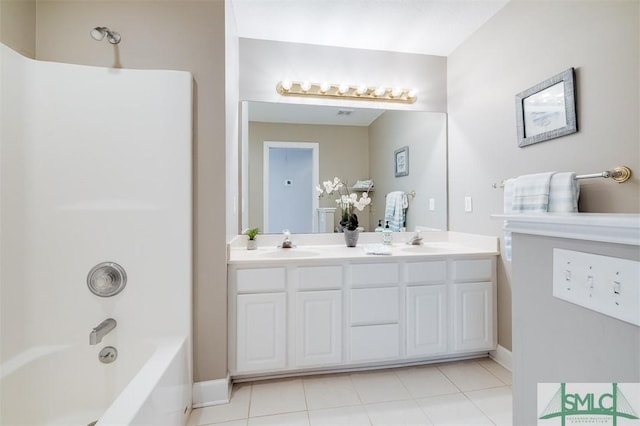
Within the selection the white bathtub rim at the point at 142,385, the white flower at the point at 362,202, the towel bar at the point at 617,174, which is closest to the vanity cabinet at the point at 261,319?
the white bathtub rim at the point at 142,385

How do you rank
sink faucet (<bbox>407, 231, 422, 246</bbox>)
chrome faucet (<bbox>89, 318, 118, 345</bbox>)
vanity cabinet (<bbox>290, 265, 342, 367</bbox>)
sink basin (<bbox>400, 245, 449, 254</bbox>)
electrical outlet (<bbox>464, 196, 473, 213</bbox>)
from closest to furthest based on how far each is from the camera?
chrome faucet (<bbox>89, 318, 118, 345</bbox>), vanity cabinet (<bbox>290, 265, 342, 367</bbox>), sink basin (<bbox>400, 245, 449, 254</bbox>), electrical outlet (<bbox>464, 196, 473, 213</bbox>), sink faucet (<bbox>407, 231, 422, 246</bbox>)

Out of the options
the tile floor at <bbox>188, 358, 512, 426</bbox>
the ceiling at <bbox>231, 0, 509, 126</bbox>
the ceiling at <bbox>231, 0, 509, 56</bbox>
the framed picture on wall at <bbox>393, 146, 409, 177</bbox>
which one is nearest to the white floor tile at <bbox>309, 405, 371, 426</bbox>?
the tile floor at <bbox>188, 358, 512, 426</bbox>

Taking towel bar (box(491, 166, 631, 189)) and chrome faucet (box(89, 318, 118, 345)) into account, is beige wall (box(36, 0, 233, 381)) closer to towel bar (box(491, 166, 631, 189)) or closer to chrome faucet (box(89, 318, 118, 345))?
chrome faucet (box(89, 318, 118, 345))

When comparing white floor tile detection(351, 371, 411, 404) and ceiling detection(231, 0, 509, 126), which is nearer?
white floor tile detection(351, 371, 411, 404)

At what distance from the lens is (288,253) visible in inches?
80.1

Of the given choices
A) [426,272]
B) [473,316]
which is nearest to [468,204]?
[426,272]

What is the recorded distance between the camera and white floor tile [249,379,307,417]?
1.59 metres

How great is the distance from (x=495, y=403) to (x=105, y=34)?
2.89 metres

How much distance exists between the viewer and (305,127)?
2.44m

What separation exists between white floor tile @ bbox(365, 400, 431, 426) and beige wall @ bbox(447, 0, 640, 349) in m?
0.91

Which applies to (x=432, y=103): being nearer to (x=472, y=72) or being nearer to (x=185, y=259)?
(x=472, y=72)

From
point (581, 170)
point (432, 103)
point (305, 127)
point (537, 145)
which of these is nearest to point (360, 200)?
point (305, 127)

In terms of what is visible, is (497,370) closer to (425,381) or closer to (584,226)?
(425,381)

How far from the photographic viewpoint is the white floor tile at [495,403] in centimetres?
151
